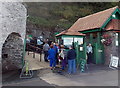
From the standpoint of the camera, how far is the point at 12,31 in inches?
398

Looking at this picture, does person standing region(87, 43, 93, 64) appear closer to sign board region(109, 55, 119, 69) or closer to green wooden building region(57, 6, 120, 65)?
green wooden building region(57, 6, 120, 65)

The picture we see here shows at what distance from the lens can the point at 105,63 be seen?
40.7ft

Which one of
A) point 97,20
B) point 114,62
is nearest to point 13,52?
point 114,62

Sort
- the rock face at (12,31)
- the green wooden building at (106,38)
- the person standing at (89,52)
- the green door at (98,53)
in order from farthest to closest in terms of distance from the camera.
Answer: the green door at (98,53)
the person standing at (89,52)
the green wooden building at (106,38)
the rock face at (12,31)

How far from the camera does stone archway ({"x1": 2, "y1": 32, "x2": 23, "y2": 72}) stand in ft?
35.5

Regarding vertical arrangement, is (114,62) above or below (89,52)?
below

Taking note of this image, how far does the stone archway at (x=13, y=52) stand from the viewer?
10.8 m

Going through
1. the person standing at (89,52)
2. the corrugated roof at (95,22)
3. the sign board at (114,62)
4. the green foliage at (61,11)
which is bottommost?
the sign board at (114,62)

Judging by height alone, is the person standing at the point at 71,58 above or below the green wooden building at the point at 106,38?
below

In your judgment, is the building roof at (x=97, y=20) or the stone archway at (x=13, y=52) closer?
the stone archway at (x=13, y=52)

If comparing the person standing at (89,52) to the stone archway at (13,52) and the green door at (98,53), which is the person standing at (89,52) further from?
the stone archway at (13,52)

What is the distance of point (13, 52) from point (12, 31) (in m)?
1.80

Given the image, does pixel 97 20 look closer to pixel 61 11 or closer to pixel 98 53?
pixel 98 53

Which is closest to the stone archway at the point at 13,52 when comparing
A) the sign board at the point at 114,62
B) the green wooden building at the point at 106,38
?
the green wooden building at the point at 106,38
